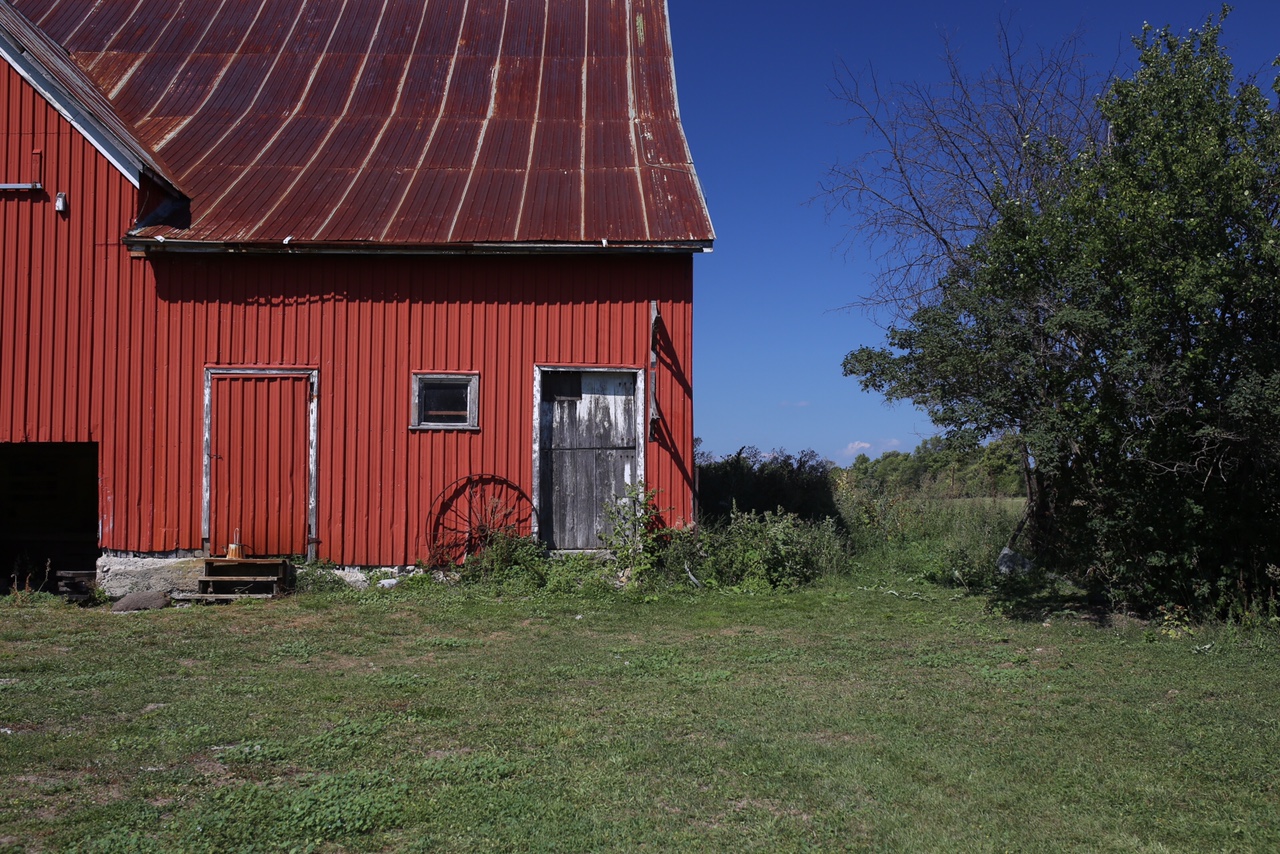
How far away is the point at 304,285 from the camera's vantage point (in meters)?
11.7

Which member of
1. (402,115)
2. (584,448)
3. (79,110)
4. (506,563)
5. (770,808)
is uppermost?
(402,115)

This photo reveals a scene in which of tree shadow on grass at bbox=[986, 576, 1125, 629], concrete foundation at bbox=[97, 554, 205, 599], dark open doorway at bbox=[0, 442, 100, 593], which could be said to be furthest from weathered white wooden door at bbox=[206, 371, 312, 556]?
tree shadow on grass at bbox=[986, 576, 1125, 629]

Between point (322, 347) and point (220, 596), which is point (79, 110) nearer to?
point (322, 347)

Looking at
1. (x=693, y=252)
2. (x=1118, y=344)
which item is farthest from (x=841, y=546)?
(x=1118, y=344)

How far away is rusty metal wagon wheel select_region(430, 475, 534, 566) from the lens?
38.2ft

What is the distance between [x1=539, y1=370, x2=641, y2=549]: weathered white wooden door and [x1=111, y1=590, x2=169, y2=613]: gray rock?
170 inches

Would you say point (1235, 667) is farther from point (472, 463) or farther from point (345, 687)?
point (472, 463)

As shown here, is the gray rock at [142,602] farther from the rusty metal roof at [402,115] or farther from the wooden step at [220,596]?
the rusty metal roof at [402,115]

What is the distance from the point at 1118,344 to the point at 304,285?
8851 millimetres

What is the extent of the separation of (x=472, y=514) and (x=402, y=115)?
6370 mm

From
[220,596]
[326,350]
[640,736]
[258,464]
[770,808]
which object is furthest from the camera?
[326,350]

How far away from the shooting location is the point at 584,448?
1189 cm

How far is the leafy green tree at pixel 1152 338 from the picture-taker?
7648 millimetres

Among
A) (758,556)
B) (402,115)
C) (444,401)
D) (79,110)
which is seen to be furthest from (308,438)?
(758,556)
